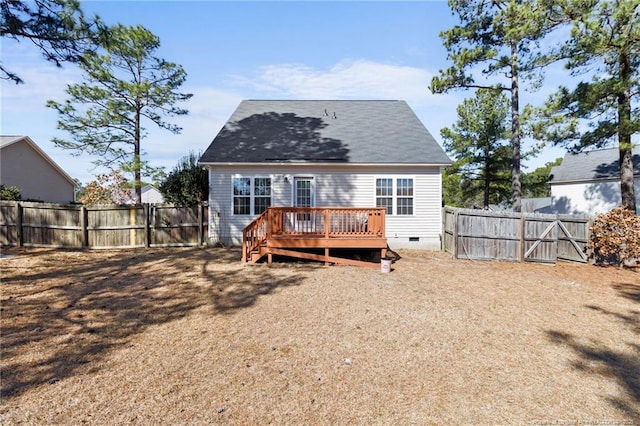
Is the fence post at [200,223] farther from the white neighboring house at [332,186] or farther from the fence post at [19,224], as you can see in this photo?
the fence post at [19,224]

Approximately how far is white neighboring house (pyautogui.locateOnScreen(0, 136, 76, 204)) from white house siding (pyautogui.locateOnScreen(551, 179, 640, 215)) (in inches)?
1443

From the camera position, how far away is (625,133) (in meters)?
12.1

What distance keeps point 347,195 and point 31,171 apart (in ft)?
77.1

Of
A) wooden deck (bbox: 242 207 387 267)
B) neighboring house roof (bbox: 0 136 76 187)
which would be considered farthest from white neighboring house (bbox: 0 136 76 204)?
wooden deck (bbox: 242 207 387 267)

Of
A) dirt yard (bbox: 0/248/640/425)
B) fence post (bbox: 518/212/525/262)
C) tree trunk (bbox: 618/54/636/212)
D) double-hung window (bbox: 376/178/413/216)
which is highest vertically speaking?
tree trunk (bbox: 618/54/636/212)

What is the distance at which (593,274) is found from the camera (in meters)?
9.46

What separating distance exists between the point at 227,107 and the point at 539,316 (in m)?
16.4

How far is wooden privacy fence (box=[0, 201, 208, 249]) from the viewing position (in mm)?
12102

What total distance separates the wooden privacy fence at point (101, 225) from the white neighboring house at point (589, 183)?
2367 centimetres

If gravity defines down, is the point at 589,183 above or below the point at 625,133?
below

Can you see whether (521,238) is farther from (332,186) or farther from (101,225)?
(101,225)

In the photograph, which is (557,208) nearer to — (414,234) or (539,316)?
(414,234)

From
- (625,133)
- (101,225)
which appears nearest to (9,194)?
(101,225)

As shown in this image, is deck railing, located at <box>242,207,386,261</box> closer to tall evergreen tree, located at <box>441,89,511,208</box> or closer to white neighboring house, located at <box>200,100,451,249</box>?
white neighboring house, located at <box>200,100,451,249</box>
